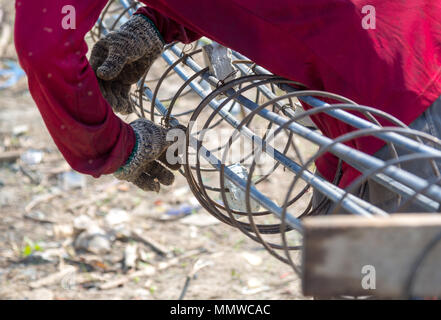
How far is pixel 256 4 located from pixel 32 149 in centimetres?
248

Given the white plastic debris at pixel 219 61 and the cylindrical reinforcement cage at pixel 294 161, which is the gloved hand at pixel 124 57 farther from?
the white plastic debris at pixel 219 61

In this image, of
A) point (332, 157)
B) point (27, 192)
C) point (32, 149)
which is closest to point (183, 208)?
point (27, 192)

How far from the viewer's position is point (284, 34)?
59.0 inches

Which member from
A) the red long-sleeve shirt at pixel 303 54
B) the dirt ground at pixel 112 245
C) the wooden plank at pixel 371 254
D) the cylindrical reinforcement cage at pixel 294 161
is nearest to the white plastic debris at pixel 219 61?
the cylindrical reinforcement cage at pixel 294 161

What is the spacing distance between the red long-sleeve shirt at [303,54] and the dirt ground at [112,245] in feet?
4.00

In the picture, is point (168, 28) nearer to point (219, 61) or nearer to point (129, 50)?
point (129, 50)

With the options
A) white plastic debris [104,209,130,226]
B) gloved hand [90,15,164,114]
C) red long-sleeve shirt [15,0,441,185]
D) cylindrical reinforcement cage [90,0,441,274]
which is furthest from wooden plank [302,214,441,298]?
white plastic debris [104,209,130,226]

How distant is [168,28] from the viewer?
1.92 m

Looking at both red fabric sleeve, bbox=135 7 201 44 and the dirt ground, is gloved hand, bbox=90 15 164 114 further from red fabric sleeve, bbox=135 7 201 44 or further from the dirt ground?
the dirt ground

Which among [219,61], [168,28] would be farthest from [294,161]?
[168,28]

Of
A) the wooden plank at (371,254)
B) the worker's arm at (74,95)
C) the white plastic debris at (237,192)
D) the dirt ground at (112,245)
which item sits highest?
the worker's arm at (74,95)

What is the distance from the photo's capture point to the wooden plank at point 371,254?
2.84 feet

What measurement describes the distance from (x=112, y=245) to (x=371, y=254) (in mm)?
2139

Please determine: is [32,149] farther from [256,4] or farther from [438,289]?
[438,289]
